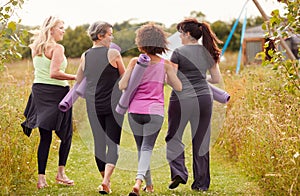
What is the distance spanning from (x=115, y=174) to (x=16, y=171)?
1705mm

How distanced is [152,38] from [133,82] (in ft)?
1.42

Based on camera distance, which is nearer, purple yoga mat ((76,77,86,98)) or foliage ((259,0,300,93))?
foliage ((259,0,300,93))

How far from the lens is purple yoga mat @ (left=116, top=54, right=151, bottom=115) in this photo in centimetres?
520

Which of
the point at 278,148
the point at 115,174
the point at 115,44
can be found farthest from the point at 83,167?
the point at 278,148

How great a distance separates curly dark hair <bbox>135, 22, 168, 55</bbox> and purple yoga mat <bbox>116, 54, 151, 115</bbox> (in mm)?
145

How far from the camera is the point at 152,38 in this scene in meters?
5.32

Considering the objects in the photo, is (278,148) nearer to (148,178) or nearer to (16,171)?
(148,178)

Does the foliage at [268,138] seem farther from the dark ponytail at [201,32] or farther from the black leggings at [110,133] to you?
the black leggings at [110,133]

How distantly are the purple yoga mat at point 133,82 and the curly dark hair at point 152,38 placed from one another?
0.14 metres

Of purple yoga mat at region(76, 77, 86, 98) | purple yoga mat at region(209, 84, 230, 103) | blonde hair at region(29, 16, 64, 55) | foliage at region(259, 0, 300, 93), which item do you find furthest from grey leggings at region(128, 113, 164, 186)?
foliage at region(259, 0, 300, 93)

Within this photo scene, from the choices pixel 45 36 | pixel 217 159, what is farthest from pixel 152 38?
pixel 217 159

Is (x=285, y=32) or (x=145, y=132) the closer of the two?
(x=285, y=32)

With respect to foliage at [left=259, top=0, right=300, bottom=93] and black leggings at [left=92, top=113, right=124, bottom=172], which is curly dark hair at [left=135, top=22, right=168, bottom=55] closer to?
black leggings at [left=92, top=113, right=124, bottom=172]

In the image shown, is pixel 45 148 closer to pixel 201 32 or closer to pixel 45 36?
pixel 45 36
